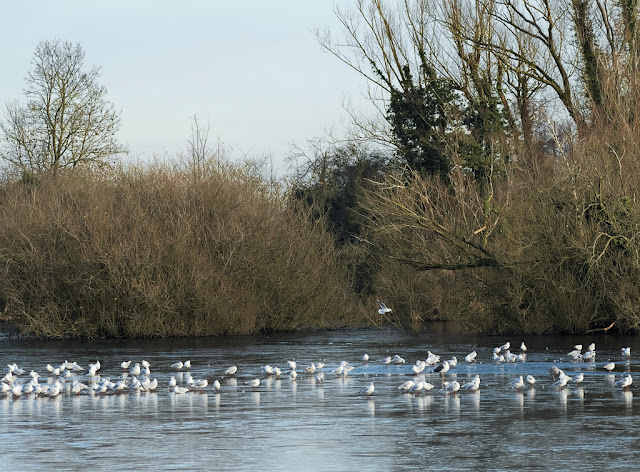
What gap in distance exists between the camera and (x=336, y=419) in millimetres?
14594

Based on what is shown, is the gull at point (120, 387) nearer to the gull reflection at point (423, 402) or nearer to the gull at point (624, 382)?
the gull reflection at point (423, 402)

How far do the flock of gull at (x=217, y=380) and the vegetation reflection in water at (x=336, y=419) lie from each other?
0.12m

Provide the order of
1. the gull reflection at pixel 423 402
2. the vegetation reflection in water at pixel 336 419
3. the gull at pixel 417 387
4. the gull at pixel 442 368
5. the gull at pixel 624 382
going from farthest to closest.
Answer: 1. the gull at pixel 442 368
2. the gull at pixel 417 387
3. the gull at pixel 624 382
4. the gull reflection at pixel 423 402
5. the vegetation reflection in water at pixel 336 419

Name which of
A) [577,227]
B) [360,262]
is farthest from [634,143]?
[360,262]

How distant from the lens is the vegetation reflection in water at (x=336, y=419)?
11461mm

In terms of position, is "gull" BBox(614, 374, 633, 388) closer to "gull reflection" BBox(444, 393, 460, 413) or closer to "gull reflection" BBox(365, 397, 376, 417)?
"gull reflection" BBox(444, 393, 460, 413)

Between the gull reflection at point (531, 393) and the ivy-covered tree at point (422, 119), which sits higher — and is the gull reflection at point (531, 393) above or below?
below

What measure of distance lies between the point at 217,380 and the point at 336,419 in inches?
207

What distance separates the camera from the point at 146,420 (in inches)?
586

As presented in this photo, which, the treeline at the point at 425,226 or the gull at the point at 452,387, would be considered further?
the treeline at the point at 425,226

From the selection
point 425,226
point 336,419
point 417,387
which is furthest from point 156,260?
point 336,419

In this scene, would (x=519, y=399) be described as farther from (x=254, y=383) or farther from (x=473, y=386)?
(x=254, y=383)

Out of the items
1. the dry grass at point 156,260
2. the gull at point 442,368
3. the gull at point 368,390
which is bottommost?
the gull at point 368,390

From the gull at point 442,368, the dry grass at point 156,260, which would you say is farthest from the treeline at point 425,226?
the gull at point 442,368
